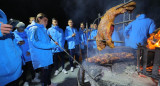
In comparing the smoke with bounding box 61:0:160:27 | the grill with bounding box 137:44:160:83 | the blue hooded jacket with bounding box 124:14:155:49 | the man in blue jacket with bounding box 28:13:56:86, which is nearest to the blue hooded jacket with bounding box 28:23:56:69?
the man in blue jacket with bounding box 28:13:56:86

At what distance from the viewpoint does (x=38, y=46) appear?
8.30 feet

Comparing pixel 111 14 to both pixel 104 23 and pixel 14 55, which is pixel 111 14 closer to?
pixel 104 23

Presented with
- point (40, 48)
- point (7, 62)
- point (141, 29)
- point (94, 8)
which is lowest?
point (7, 62)

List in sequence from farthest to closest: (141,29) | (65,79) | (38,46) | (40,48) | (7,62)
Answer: (65,79), (141,29), (40,48), (38,46), (7,62)

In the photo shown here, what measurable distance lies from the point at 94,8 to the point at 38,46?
19.3 meters

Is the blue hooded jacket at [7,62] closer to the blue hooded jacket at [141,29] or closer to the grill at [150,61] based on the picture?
the grill at [150,61]

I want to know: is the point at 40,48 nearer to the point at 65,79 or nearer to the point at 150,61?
the point at 65,79

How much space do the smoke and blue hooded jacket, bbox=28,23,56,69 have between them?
10694 mm

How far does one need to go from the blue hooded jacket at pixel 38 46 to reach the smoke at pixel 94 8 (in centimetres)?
1069

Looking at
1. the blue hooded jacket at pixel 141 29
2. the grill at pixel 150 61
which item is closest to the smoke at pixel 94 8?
the blue hooded jacket at pixel 141 29

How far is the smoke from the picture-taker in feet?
39.0

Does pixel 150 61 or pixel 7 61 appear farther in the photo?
pixel 150 61

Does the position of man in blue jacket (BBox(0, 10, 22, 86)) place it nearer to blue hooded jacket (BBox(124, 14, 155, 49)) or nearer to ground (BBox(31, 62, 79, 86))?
ground (BBox(31, 62, 79, 86))

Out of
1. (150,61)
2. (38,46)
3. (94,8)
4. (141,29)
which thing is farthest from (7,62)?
(94,8)
